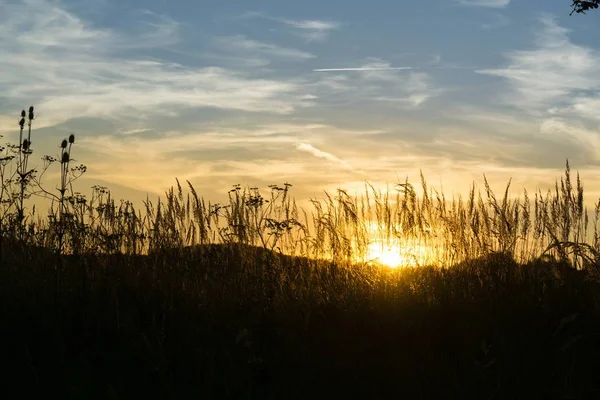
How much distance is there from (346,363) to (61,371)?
1.89 metres

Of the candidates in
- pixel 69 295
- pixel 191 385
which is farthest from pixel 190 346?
pixel 69 295

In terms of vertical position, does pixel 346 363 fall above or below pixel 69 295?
below

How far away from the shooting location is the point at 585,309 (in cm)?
504

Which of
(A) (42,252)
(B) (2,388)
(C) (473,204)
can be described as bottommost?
(B) (2,388)

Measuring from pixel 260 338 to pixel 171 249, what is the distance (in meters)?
3.07

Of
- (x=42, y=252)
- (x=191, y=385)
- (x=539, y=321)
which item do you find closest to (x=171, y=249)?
(x=42, y=252)

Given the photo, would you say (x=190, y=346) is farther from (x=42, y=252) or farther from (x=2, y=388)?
(x=42, y=252)

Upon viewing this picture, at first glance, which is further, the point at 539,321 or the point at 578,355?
the point at 539,321

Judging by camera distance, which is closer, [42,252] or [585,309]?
[585,309]

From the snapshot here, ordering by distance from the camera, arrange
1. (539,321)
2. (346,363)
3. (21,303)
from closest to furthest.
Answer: (346,363), (539,321), (21,303)

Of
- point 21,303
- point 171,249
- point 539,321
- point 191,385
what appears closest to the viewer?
point 191,385

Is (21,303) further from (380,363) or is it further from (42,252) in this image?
(380,363)

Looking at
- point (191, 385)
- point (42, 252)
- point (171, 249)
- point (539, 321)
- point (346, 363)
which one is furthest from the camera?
point (171, 249)

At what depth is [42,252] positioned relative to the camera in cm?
680
